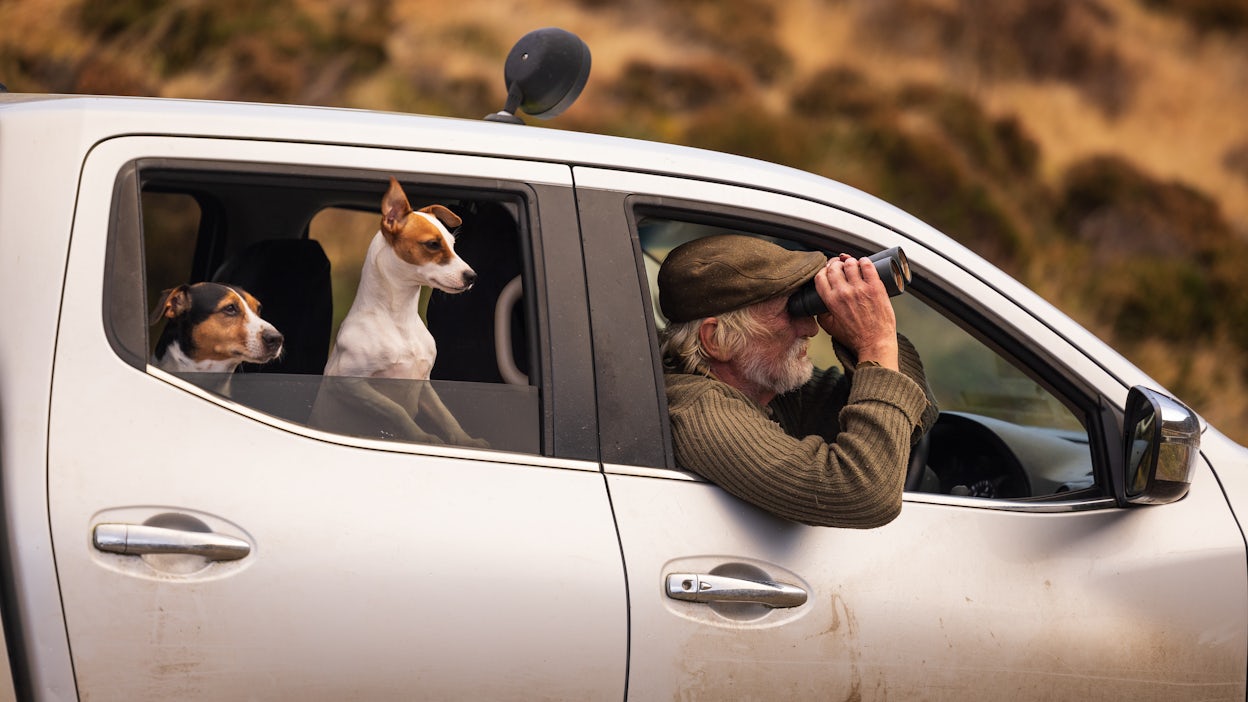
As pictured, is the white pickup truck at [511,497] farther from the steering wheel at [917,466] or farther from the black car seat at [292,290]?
the steering wheel at [917,466]

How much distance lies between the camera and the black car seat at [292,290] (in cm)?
242

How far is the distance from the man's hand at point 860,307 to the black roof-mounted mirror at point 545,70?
796 mm

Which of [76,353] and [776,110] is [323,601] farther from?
[776,110]

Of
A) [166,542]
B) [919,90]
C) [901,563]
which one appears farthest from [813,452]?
[919,90]

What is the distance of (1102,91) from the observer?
56.1 feet

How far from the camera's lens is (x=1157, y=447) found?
2.28 m

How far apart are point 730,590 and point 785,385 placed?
58cm

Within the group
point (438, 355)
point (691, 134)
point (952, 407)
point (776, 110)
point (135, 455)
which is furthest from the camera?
point (776, 110)

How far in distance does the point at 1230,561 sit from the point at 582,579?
1.28 meters

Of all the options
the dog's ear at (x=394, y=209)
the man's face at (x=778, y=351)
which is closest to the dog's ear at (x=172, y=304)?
the dog's ear at (x=394, y=209)

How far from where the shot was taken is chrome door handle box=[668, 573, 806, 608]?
2.12 metres

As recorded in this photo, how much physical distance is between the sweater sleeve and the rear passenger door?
0.22 metres

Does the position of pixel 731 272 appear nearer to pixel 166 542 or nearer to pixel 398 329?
pixel 398 329

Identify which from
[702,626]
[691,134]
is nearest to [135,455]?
[702,626]
